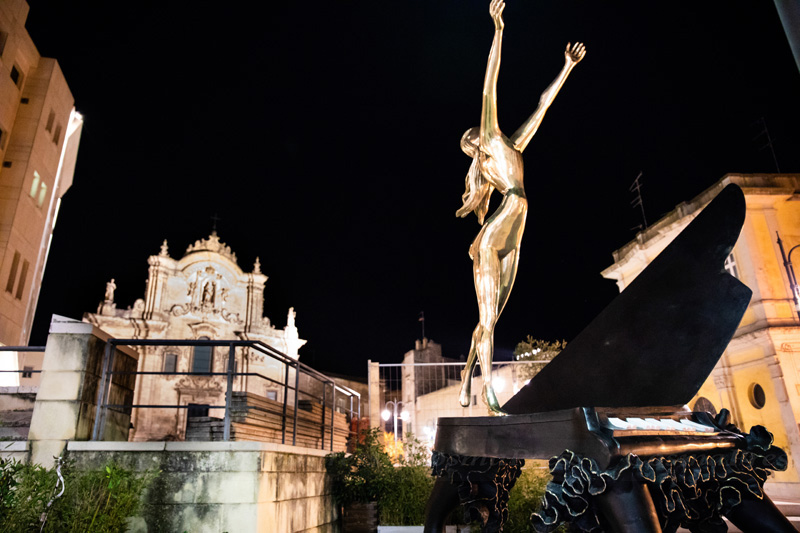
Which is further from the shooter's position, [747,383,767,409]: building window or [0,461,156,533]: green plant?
[747,383,767,409]: building window

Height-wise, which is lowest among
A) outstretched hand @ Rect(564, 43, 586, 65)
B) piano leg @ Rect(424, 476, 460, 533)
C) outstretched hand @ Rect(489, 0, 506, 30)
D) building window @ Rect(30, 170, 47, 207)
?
piano leg @ Rect(424, 476, 460, 533)

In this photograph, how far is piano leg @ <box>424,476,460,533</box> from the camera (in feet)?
10.1

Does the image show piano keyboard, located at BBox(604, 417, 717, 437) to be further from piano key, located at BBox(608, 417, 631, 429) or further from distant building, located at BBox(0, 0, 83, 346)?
distant building, located at BBox(0, 0, 83, 346)

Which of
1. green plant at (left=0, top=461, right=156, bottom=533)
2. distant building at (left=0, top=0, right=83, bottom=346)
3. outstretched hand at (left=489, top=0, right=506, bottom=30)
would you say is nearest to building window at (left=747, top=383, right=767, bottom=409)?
outstretched hand at (left=489, top=0, right=506, bottom=30)

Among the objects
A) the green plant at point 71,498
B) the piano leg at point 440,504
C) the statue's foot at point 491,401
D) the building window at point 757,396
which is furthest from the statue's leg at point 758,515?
the building window at point 757,396

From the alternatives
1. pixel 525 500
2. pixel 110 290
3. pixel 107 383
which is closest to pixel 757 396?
pixel 525 500

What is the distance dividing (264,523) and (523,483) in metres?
3.32

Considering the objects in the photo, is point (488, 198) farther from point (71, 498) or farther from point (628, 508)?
point (71, 498)

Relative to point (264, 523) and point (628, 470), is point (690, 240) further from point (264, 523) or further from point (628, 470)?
point (264, 523)

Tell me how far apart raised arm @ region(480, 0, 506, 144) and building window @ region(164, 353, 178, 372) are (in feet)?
98.0

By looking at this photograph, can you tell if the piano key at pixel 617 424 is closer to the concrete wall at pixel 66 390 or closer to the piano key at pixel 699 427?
the piano key at pixel 699 427

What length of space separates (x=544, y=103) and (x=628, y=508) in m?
2.93

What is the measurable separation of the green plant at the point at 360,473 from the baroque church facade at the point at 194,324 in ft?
69.4

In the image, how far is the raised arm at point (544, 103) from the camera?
148 inches
